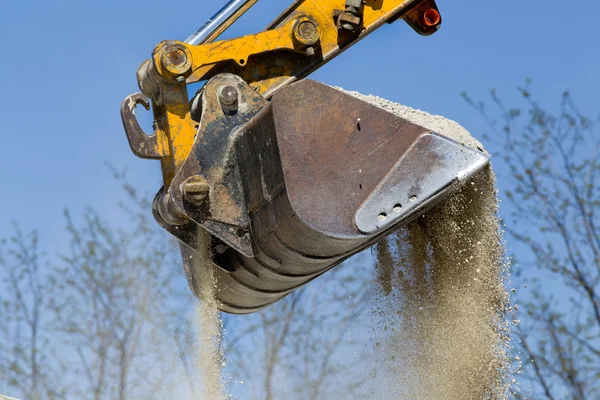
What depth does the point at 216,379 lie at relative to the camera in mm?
4133

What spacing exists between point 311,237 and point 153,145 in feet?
2.78

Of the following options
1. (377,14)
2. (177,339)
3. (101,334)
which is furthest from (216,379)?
(101,334)

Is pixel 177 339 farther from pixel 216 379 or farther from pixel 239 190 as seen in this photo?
pixel 239 190

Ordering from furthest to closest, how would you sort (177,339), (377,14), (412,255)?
(177,339) < (412,255) < (377,14)

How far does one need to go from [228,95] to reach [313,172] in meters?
0.54

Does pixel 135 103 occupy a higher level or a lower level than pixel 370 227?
higher

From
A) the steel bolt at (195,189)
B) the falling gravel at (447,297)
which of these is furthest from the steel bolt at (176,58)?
the falling gravel at (447,297)

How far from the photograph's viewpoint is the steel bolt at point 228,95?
3.54m

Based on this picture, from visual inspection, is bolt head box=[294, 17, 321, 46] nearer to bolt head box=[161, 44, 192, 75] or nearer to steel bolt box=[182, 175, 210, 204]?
bolt head box=[161, 44, 192, 75]

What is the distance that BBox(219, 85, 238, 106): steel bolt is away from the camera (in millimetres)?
3535

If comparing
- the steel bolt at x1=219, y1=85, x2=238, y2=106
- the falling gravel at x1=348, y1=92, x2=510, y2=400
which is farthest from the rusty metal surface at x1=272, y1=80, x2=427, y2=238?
the falling gravel at x1=348, y1=92, x2=510, y2=400

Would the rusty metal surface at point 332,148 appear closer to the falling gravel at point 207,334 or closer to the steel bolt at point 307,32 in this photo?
the steel bolt at point 307,32

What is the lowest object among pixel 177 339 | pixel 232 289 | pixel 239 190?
pixel 177 339

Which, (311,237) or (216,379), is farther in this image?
(216,379)
